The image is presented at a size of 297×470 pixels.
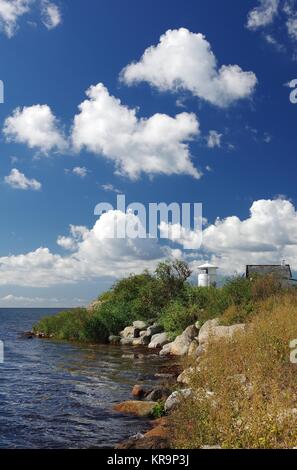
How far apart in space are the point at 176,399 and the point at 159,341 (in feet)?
78.2

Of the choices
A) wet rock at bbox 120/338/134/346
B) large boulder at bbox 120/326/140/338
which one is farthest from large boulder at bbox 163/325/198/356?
large boulder at bbox 120/326/140/338

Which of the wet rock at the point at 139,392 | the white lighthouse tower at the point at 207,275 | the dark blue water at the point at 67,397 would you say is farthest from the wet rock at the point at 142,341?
the wet rock at the point at 139,392

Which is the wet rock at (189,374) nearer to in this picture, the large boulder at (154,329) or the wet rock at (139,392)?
the wet rock at (139,392)

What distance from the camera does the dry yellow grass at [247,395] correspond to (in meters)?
9.83

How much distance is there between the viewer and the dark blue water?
47.7 ft

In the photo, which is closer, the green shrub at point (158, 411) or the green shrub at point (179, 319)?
the green shrub at point (158, 411)

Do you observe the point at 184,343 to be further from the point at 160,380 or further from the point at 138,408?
the point at 138,408

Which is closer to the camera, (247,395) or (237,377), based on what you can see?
(247,395)

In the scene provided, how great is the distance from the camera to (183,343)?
1324 inches

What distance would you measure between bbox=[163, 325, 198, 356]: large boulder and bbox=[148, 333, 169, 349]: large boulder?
170 inches

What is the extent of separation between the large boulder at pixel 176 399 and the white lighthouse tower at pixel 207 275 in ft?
130

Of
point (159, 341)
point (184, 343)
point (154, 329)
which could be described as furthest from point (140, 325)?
point (184, 343)
